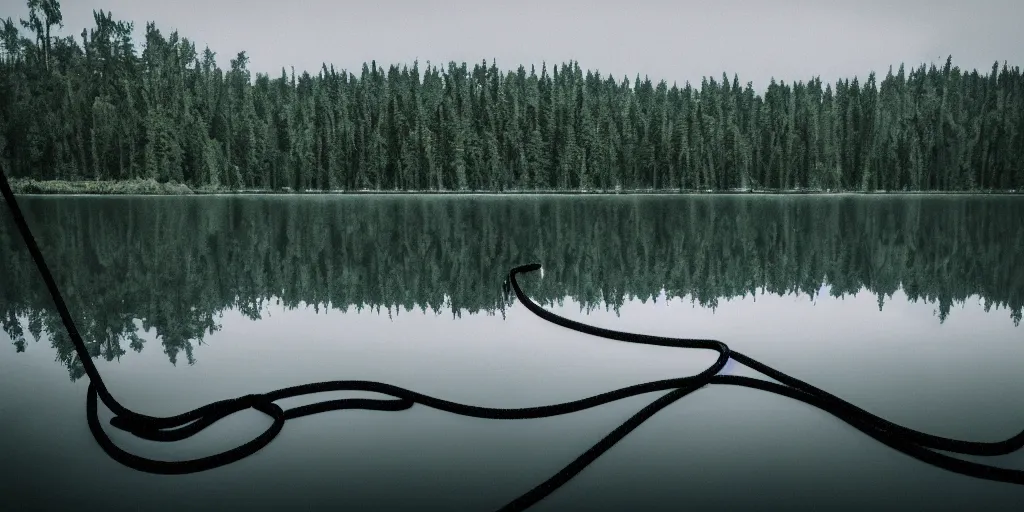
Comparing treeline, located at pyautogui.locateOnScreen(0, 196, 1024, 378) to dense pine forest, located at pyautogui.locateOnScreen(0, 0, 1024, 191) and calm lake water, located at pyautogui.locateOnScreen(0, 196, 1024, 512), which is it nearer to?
calm lake water, located at pyautogui.locateOnScreen(0, 196, 1024, 512)

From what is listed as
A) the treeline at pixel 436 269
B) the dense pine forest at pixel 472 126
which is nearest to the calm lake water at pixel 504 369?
the treeline at pixel 436 269

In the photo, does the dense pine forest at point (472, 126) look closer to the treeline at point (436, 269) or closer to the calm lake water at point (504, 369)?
the treeline at point (436, 269)

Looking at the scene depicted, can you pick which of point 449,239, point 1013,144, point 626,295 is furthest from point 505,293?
point 1013,144

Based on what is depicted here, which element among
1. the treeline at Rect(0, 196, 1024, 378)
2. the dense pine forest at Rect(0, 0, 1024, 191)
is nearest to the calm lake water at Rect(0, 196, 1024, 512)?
the treeline at Rect(0, 196, 1024, 378)

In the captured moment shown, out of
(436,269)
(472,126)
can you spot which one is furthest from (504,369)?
(472,126)

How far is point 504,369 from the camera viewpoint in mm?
2385

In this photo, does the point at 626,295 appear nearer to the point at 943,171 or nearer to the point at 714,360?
the point at 714,360

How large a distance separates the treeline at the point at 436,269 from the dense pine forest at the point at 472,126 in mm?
19541

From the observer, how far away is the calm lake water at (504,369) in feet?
5.12

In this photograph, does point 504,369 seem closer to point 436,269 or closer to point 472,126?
point 436,269

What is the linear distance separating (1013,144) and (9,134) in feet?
115

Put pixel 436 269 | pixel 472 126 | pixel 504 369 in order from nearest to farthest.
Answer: pixel 504 369
pixel 436 269
pixel 472 126

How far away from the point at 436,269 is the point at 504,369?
239 centimetres

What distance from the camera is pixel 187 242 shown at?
636 centimetres
